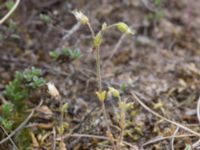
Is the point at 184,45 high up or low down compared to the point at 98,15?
down

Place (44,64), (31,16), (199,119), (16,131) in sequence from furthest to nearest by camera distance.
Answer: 1. (31,16)
2. (44,64)
3. (199,119)
4. (16,131)

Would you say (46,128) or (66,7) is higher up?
(66,7)

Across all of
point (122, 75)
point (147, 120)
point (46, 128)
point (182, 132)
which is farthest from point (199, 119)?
point (46, 128)

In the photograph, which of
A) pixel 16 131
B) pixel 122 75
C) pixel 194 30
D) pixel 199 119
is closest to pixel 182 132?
pixel 199 119

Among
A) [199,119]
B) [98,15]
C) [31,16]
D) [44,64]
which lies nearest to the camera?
[199,119]

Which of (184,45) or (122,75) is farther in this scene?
(184,45)

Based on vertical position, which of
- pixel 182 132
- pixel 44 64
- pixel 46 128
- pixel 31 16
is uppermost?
pixel 31 16

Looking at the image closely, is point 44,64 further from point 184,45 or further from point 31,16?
point 184,45

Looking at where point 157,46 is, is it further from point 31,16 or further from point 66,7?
point 31,16

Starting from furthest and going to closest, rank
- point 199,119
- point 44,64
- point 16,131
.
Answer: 1. point 44,64
2. point 199,119
3. point 16,131
